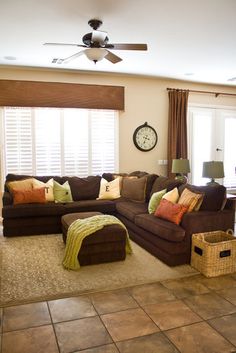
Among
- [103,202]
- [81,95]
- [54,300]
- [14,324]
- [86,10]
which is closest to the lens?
[14,324]

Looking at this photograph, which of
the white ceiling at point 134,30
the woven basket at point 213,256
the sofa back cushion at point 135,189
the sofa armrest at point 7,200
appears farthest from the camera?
the sofa back cushion at point 135,189

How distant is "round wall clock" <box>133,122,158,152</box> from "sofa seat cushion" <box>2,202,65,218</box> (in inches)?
92.9

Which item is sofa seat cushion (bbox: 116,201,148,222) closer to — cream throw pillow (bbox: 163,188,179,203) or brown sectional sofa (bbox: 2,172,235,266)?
brown sectional sofa (bbox: 2,172,235,266)

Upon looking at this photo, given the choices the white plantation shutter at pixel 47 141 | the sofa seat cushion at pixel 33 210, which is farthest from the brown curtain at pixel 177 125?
the sofa seat cushion at pixel 33 210

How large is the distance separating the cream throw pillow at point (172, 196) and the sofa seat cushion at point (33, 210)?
5.97ft

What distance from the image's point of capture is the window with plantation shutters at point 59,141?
571 cm

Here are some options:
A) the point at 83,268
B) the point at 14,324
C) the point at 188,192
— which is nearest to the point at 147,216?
the point at 188,192

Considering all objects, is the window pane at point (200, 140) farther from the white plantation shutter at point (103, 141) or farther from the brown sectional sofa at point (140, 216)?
the white plantation shutter at point (103, 141)

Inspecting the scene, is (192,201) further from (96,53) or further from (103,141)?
(103,141)

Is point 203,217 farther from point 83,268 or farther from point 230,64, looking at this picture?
Answer: point 230,64

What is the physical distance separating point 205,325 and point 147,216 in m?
1.87

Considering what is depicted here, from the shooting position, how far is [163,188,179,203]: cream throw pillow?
13.3ft

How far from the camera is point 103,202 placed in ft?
17.4

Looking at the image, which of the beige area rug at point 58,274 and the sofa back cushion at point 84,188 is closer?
the beige area rug at point 58,274
